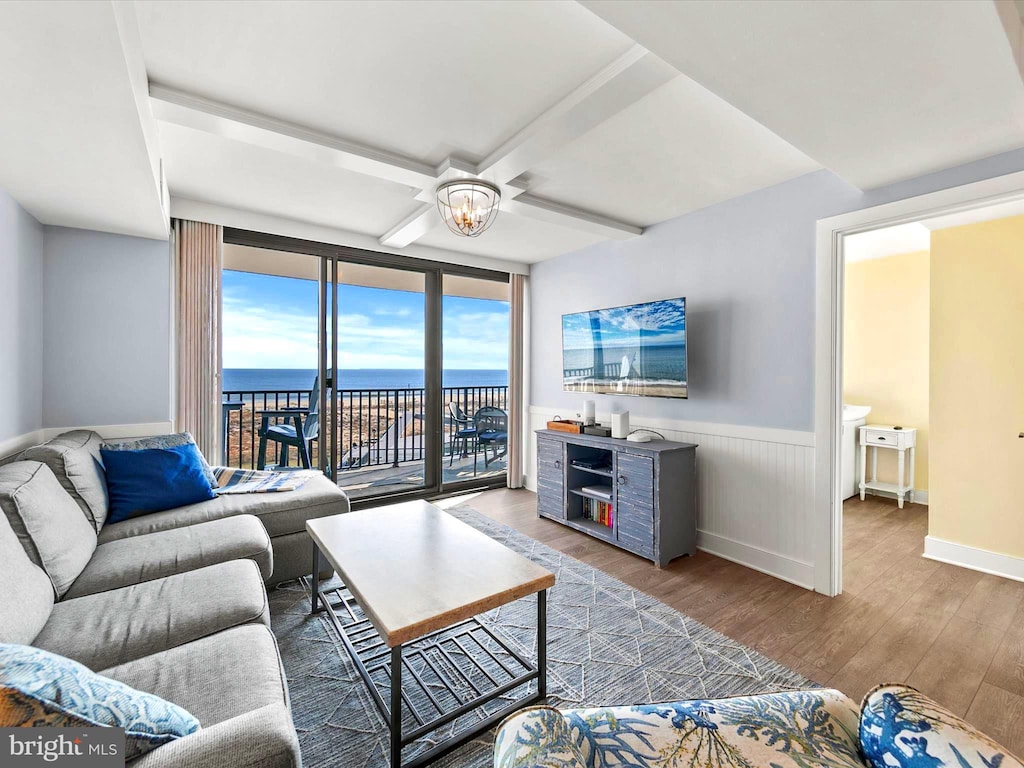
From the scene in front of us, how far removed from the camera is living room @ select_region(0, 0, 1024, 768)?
1242 millimetres

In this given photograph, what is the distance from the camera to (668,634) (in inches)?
84.5

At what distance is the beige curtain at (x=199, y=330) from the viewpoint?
3156 mm

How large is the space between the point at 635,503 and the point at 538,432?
1151mm

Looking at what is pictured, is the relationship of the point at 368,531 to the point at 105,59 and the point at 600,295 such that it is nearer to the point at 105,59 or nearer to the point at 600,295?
the point at 105,59

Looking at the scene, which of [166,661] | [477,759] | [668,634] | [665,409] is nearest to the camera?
[166,661]

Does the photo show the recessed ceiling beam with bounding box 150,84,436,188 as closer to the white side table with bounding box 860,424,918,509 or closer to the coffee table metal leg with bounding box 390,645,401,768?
the coffee table metal leg with bounding box 390,645,401,768

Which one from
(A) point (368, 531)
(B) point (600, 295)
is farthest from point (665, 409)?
(A) point (368, 531)

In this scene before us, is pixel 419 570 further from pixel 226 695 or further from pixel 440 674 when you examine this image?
pixel 226 695

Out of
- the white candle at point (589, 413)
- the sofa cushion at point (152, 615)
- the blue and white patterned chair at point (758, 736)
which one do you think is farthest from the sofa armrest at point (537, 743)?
Answer: the white candle at point (589, 413)

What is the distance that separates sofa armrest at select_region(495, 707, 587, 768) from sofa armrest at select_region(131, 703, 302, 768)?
42cm

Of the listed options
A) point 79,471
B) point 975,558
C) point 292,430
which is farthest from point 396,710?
point 975,558

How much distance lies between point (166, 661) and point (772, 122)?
2687mm

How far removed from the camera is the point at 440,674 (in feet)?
6.00

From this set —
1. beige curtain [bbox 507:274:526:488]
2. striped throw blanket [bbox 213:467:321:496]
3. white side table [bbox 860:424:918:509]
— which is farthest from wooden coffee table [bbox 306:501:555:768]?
white side table [bbox 860:424:918:509]
